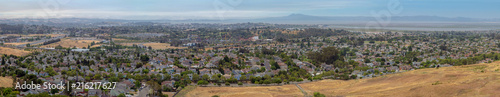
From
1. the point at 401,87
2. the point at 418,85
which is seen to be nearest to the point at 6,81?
the point at 401,87

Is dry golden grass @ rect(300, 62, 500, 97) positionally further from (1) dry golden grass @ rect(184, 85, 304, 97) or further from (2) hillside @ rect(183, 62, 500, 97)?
(1) dry golden grass @ rect(184, 85, 304, 97)

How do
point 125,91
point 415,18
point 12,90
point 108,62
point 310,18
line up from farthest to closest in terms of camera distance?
point 310,18 → point 415,18 → point 108,62 → point 125,91 → point 12,90

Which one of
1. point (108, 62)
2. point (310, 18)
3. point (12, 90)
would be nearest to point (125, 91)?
point (12, 90)

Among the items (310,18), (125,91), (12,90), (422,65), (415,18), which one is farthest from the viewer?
(310,18)

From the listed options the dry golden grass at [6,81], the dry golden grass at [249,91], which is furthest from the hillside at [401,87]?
the dry golden grass at [6,81]

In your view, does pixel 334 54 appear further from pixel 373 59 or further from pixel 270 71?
pixel 270 71

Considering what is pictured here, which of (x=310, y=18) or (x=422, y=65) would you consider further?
(x=310, y=18)
